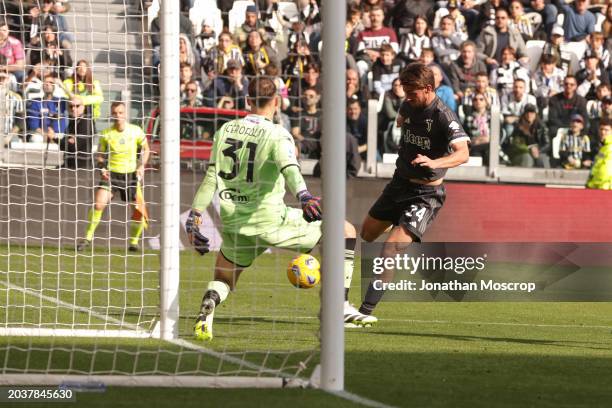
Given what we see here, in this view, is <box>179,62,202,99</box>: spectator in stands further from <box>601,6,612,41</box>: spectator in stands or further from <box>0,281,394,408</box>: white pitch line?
<box>601,6,612,41</box>: spectator in stands

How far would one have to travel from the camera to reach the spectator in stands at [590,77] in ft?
60.7

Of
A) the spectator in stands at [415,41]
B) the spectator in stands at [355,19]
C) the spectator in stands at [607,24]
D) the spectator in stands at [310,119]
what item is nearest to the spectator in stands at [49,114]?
the spectator in stands at [310,119]

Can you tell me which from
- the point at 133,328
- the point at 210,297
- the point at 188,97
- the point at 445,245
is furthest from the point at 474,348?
the point at 188,97

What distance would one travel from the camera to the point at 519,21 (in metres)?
19.7

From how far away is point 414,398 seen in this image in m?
6.11

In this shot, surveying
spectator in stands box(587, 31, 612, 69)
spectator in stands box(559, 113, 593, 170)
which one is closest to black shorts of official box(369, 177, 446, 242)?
spectator in stands box(559, 113, 593, 170)

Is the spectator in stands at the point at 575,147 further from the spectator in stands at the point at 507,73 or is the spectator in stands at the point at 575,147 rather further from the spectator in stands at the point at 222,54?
the spectator in stands at the point at 222,54

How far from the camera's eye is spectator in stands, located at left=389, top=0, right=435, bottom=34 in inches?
758

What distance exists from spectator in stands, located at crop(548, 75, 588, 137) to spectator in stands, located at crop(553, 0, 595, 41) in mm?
2043

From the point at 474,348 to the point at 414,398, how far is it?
2.28 m

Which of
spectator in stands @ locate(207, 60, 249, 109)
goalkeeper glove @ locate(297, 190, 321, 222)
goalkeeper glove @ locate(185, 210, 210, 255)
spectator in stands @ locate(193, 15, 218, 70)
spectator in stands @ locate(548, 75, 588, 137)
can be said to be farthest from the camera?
spectator in stands @ locate(548, 75, 588, 137)

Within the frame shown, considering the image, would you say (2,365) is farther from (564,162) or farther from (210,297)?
(564,162)

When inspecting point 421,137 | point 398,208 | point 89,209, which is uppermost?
point 421,137

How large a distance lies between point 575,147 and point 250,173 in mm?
10001
